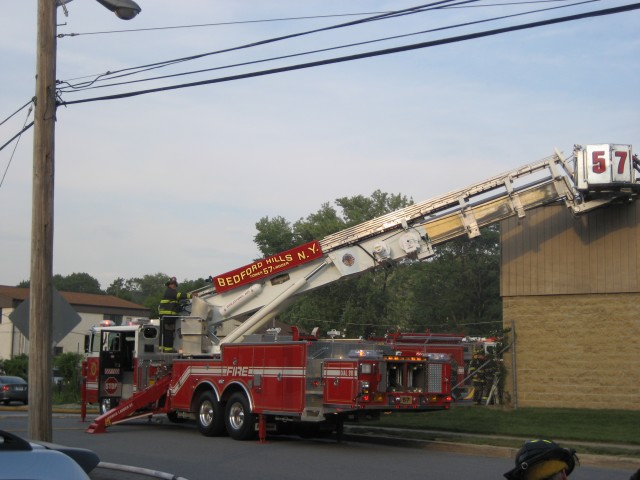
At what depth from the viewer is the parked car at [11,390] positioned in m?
33.3

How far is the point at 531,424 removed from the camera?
1819cm

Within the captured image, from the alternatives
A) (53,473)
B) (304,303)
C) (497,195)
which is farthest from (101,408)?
(304,303)

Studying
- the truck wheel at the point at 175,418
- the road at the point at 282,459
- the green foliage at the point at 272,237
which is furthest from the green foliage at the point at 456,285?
the road at the point at 282,459

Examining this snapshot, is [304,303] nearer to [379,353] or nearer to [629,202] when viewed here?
[629,202]

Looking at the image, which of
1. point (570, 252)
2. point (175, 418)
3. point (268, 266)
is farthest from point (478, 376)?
point (175, 418)

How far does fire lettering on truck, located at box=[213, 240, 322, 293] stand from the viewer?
A: 18.6 meters

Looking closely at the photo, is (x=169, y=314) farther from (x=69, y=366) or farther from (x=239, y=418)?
(x=69, y=366)

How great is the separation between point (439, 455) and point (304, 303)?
37362 mm

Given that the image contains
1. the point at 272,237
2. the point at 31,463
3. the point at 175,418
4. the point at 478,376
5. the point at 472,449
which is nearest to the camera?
the point at 31,463

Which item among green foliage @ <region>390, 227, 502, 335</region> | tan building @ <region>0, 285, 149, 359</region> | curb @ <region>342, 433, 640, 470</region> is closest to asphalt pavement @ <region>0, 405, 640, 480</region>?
curb @ <region>342, 433, 640, 470</region>

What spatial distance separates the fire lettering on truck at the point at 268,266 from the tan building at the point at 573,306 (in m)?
6.30

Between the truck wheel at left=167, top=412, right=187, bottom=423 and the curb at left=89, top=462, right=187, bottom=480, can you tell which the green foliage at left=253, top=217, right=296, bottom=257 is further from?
the curb at left=89, top=462, right=187, bottom=480

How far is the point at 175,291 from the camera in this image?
19.9m

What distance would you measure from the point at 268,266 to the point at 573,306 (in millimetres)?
7991
